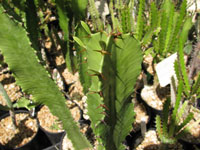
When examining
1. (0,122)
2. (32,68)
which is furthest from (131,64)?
(0,122)

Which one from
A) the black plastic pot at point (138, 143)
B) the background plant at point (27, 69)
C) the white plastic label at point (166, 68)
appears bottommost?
the black plastic pot at point (138, 143)

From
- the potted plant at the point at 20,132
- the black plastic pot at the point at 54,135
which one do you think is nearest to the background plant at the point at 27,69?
the black plastic pot at the point at 54,135

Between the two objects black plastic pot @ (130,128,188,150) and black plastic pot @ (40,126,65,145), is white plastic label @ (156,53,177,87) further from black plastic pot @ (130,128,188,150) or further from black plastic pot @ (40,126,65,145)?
black plastic pot @ (40,126,65,145)

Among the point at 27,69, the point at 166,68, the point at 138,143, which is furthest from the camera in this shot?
the point at 138,143

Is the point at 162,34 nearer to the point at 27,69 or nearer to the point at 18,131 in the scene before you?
the point at 27,69

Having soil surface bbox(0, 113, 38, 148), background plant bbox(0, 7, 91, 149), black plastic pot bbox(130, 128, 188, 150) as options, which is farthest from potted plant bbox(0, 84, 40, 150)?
black plastic pot bbox(130, 128, 188, 150)

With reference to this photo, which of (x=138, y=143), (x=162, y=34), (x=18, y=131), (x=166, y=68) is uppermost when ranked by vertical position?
(x=162, y=34)

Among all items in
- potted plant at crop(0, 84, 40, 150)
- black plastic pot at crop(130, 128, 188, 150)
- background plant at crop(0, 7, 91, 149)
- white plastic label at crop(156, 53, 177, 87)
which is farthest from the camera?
potted plant at crop(0, 84, 40, 150)

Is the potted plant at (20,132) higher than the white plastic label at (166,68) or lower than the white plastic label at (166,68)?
lower

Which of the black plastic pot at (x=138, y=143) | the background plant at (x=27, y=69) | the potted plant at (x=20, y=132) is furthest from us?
the potted plant at (x=20, y=132)

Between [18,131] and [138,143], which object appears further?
[18,131]

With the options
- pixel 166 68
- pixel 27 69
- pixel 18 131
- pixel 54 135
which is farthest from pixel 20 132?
pixel 166 68

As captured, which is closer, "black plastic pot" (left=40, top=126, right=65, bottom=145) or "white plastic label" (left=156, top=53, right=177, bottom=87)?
"white plastic label" (left=156, top=53, right=177, bottom=87)

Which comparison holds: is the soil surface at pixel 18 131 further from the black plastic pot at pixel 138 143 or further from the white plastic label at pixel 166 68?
the white plastic label at pixel 166 68
